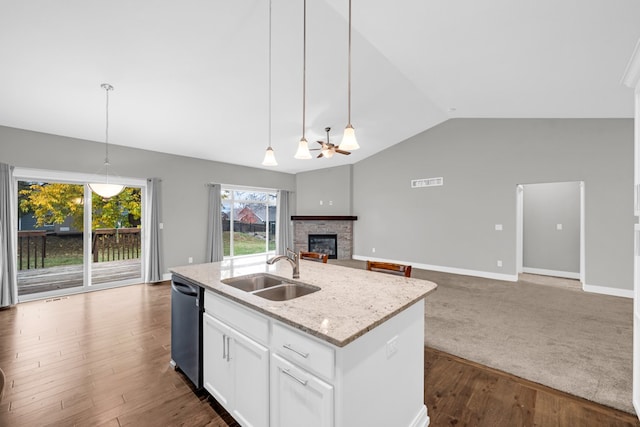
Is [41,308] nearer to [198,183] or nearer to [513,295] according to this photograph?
[198,183]

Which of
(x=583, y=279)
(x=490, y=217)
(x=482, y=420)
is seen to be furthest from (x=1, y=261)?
(x=583, y=279)

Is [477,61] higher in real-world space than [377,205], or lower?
higher

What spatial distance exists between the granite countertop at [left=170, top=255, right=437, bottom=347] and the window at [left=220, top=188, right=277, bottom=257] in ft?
15.7

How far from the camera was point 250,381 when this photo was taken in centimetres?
157

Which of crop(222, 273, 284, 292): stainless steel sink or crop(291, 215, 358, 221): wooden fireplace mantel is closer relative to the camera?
crop(222, 273, 284, 292): stainless steel sink

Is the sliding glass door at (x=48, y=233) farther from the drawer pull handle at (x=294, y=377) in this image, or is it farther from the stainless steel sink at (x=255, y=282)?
the drawer pull handle at (x=294, y=377)

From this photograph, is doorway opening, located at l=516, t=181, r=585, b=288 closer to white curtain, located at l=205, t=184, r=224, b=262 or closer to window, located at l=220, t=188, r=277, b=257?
window, located at l=220, t=188, r=277, b=257

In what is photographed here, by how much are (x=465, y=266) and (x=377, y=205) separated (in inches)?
99.0

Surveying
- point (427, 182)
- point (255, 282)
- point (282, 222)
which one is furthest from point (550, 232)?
point (255, 282)

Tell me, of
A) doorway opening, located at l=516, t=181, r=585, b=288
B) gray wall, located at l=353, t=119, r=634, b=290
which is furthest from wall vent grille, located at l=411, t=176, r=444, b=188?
doorway opening, located at l=516, t=181, r=585, b=288

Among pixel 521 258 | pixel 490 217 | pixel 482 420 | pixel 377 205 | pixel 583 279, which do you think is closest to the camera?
pixel 482 420

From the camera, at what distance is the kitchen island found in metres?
1.17

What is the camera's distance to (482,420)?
181 cm

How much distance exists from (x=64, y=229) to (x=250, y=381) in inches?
198
